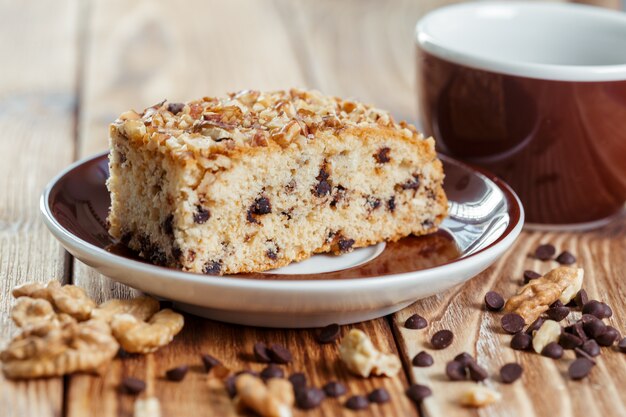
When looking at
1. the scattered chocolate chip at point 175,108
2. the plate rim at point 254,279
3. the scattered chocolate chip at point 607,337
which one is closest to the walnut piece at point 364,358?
the plate rim at point 254,279

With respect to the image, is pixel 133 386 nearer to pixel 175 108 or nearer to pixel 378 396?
pixel 378 396

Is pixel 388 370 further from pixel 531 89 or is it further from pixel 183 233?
pixel 531 89

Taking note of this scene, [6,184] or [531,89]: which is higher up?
[531,89]

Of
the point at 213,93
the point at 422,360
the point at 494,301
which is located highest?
the point at 422,360

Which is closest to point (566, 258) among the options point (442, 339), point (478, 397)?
Result: point (442, 339)

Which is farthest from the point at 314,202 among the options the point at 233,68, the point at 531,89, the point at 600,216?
the point at 233,68

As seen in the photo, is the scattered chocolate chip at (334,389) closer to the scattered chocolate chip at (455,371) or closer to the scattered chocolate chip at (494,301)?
the scattered chocolate chip at (455,371)
